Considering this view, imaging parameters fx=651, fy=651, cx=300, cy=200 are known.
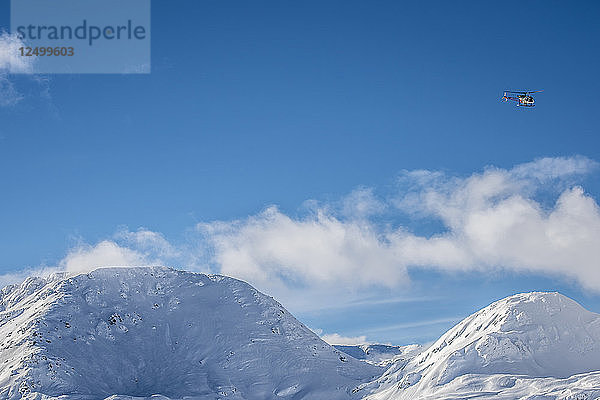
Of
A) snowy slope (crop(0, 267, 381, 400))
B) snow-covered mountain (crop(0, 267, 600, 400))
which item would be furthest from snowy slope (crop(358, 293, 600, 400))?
snowy slope (crop(0, 267, 381, 400))

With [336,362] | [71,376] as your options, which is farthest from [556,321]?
[71,376]

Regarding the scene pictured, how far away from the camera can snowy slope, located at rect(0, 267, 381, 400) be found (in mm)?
163125

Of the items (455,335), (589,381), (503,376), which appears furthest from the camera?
(455,335)

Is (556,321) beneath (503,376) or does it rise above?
above

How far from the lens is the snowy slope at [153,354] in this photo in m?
163

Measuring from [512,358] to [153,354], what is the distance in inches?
3803

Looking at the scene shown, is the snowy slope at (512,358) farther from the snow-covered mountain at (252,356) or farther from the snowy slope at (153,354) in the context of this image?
the snowy slope at (153,354)

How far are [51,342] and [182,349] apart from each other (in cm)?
3550

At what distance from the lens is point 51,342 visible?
172 m

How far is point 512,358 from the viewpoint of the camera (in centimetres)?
14912

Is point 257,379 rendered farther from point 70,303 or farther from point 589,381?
point 589,381

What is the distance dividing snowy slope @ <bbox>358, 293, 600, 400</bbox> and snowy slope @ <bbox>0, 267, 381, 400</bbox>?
21.4 metres

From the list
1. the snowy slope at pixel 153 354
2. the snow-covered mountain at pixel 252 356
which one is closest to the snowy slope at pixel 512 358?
the snow-covered mountain at pixel 252 356

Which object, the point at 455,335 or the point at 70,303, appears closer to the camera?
the point at 455,335
